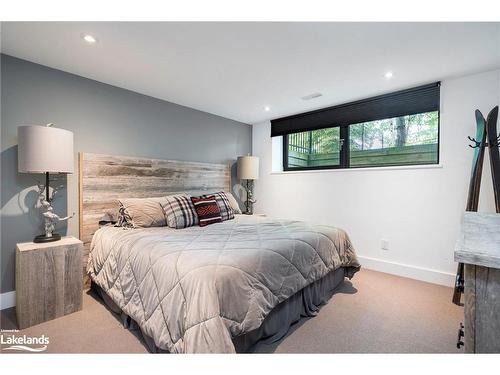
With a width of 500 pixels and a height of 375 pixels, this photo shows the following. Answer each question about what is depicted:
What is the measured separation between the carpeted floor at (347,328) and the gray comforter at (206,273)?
0.76 feet

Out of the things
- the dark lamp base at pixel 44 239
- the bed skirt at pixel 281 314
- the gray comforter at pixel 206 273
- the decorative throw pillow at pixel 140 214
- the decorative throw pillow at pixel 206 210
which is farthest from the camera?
the decorative throw pillow at pixel 206 210

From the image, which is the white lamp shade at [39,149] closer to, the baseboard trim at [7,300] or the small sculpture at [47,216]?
the small sculpture at [47,216]

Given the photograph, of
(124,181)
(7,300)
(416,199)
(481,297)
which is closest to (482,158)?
(416,199)

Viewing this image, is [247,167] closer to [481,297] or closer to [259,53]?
[259,53]

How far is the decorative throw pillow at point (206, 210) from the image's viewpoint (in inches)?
106

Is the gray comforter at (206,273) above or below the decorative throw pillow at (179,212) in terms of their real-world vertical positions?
below

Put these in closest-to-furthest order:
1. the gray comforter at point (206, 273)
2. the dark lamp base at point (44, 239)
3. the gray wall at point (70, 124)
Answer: the gray comforter at point (206, 273) → the dark lamp base at point (44, 239) → the gray wall at point (70, 124)

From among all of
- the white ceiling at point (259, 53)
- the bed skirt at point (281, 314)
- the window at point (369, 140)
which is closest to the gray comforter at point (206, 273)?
the bed skirt at point (281, 314)

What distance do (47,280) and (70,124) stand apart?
1477 millimetres

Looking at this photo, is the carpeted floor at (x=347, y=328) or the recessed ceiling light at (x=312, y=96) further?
the recessed ceiling light at (x=312, y=96)

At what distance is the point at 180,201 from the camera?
2.71 metres

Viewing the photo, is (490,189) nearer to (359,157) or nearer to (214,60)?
(359,157)
